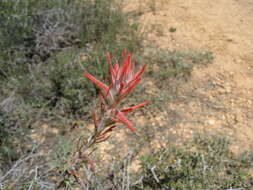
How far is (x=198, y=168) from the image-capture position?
2.01 metres

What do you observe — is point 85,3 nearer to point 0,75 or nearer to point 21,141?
point 0,75

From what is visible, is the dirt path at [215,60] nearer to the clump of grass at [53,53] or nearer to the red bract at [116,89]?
the clump of grass at [53,53]

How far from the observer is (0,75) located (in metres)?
2.95

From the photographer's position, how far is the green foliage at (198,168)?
189 centimetres

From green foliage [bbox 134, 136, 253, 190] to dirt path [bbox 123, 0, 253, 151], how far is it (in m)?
0.21

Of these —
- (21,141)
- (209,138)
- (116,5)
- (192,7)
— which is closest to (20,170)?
(21,141)

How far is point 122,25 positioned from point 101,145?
2.03 m

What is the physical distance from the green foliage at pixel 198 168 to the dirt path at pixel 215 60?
8.2 inches

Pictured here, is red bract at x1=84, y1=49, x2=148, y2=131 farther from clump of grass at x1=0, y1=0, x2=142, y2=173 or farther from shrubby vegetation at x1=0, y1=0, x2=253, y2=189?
clump of grass at x1=0, y1=0, x2=142, y2=173

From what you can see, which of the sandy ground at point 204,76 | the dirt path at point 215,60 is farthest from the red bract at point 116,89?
the dirt path at point 215,60

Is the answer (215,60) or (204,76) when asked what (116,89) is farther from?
(215,60)

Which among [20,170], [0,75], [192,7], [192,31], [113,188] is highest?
[192,7]

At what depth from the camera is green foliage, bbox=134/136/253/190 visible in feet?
6.21

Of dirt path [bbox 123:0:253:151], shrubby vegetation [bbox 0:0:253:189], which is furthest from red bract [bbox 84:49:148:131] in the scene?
dirt path [bbox 123:0:253:151]
